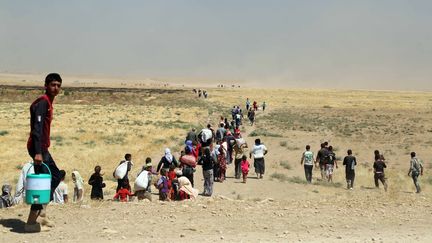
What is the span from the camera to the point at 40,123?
269 inches

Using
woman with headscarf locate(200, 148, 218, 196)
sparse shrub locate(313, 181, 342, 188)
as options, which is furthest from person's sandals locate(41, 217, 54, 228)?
sparse shrub locate(313, 181, 342, 188)

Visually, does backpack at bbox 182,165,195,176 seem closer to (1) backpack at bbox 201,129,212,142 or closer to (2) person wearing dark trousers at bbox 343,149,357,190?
(1) backpack at bbox 201,129,212,142

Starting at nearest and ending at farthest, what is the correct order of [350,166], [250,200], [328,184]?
[250,200], [350,166], [328,184]

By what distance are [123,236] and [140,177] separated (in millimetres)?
4565

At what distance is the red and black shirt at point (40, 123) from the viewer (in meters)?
6.81

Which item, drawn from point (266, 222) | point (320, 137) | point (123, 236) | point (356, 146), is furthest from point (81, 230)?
point (320, 137)

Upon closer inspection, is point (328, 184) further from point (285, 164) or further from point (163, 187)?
point (163, 187)

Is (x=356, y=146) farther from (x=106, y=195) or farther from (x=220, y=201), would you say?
(x=220, y=201)

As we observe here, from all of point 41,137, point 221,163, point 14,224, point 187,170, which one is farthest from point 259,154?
point 41,137

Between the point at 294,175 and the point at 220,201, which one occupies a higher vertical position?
the point at 220,201

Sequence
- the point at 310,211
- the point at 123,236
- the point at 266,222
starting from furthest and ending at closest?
1. the point at 310,211
2. the point at 266,222
3. the point at 123,236

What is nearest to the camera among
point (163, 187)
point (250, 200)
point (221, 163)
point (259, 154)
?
point (250, 200)

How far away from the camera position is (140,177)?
11.9 m

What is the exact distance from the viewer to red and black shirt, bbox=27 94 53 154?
22.4 feet
